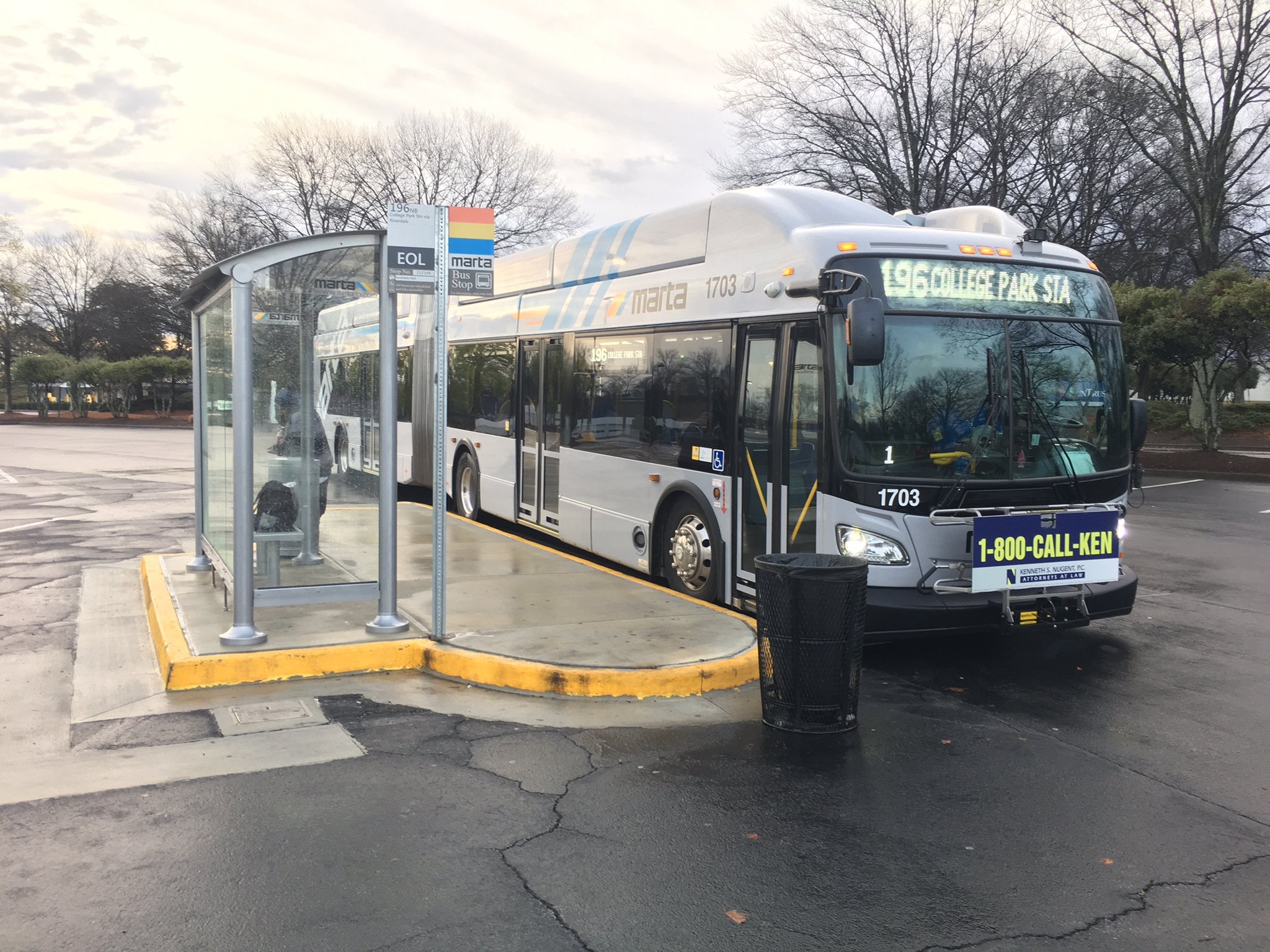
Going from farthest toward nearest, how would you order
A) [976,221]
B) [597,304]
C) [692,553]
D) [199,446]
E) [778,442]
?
[597,304], [199,446], [692,553], [976,221], [778,442]

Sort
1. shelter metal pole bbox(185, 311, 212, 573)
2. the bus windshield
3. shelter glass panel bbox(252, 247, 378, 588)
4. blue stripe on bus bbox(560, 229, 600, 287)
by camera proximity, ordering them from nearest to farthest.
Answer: the bus windshield → shelter glass panel bbox(252, 247, 378, 588) → shelter metal pole bbox(185, 311, 212, 573) → blue stripe on bus bbox(560, 229, 600, 287)

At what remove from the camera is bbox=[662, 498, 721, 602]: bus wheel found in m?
8.72

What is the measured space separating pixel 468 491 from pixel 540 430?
298cm

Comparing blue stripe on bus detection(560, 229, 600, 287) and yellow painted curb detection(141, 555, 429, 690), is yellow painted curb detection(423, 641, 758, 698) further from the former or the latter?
blue stripe on bus detection(560, 229, 600, 287)

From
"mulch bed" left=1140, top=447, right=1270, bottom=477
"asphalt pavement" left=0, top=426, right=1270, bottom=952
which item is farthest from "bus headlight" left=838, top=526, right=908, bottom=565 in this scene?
"mulch bed" left=1140, top=447, right=1270, bottom=477

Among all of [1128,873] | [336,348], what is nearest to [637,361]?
[336,348]

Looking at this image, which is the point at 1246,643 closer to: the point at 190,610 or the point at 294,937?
the point at 294,937

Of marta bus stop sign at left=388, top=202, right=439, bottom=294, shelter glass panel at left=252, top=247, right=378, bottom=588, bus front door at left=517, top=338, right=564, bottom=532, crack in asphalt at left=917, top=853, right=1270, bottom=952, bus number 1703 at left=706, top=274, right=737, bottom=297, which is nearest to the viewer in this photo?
crack in asphalt at left=917, top=853, right=1270, bottom=952

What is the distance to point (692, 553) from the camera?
891 cm

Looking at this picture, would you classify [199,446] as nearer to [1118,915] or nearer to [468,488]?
[468,488]

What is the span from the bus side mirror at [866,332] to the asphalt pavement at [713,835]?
217cm

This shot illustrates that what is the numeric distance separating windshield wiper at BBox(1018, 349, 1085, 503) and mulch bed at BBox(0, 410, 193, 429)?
4676 cm

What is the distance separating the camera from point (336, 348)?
26.6 feet

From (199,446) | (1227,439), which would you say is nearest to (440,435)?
(199,446)
